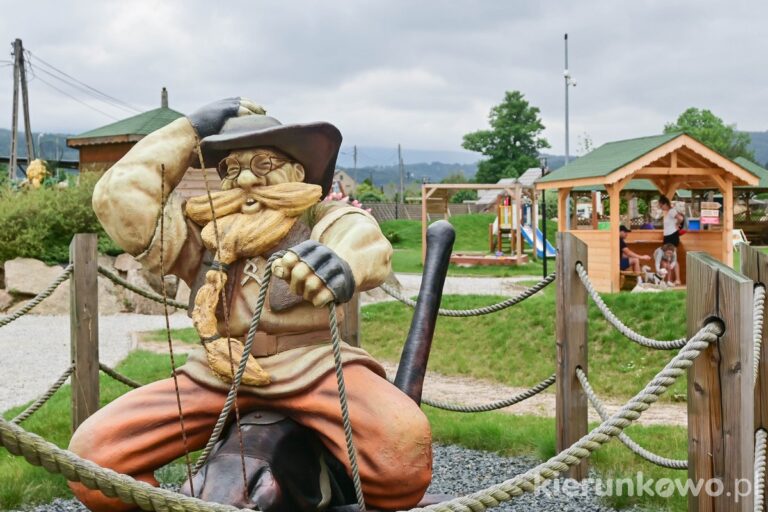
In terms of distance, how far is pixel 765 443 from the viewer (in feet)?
8.39

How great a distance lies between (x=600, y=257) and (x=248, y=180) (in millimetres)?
8169

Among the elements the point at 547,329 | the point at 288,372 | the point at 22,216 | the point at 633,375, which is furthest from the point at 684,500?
the point at 22,216

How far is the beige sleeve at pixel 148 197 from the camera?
245 cm

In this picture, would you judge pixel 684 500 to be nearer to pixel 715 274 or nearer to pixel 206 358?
pixel 715 274

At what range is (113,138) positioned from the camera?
16.5 m

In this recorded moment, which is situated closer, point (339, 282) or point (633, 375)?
point (339, 282)

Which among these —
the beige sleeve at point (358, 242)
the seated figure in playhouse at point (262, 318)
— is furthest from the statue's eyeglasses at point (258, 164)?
the beige sleeve at point (358, 242)

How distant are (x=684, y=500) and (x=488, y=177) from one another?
159 ft

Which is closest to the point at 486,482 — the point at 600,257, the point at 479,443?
the point at 479,443

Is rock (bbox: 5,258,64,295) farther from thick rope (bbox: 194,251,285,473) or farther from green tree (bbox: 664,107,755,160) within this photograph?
green tree (bbox: 664,107,755,160)

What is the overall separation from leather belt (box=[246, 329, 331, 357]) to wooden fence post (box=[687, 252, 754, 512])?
3.67ft

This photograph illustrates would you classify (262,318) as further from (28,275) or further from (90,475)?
(28,275)

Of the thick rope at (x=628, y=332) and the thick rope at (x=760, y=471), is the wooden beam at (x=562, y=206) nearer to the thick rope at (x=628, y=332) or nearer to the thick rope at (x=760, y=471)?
the thick rope at (x=628, y=332)

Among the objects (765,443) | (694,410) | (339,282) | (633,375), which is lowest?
(633,375)
